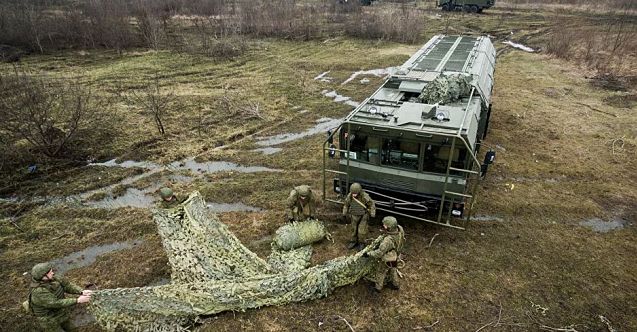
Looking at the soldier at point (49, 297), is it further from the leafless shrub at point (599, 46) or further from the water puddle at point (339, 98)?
the leafless shrub at point (599, 46)

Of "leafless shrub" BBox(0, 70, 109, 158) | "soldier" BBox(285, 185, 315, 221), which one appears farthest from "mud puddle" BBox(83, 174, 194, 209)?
"soldier" BBox(285, 185, 315, 221)

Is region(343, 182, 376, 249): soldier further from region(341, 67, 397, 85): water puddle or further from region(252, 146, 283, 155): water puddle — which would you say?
region(341, 67, 397, 85): water puddle

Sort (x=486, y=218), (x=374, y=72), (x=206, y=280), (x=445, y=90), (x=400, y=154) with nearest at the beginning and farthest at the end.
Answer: (x=206, y=280) → (x=400, y=154) → (x=445, y=90) → (x=486, y=218) → (x=374, y=72)

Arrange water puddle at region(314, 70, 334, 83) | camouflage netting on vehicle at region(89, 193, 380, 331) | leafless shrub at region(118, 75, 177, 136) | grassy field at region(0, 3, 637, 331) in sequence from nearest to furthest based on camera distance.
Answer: camouflage netting on vehicle at region(89, 193, 380, 331), grassy field at region(0, 3, 637, 331), leafless shrub at region(118, 75, 177, 136), water puddle at region(314, 70, 334, 83)

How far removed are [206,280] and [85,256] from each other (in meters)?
3.44

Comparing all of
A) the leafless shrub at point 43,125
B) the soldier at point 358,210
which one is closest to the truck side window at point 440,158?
the soldier at point 358,210

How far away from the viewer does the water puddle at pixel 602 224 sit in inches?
348

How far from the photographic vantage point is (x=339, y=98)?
17.8 metres

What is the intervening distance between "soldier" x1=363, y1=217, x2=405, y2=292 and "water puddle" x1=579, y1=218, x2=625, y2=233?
5179mm

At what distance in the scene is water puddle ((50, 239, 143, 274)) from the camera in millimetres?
7754

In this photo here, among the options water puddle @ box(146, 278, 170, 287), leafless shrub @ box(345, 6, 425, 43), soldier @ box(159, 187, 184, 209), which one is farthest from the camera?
leafless shrub @ box(345, 6, 425, 43)

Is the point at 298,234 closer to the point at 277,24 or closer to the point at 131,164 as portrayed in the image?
the point at 131,164

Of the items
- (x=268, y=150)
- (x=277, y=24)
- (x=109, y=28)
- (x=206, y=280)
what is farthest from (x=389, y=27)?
(x=206, y=280)

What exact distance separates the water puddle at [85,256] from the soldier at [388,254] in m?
5.17
